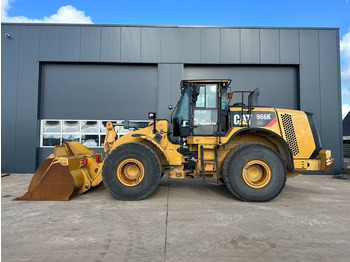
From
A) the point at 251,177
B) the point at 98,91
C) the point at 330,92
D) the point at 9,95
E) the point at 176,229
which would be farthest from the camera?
the point at 98,91

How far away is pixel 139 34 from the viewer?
9.31 metres

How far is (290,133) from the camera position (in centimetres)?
510

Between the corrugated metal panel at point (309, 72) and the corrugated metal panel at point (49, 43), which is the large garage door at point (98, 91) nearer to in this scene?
the corrugated metal panel at point (49, 43)

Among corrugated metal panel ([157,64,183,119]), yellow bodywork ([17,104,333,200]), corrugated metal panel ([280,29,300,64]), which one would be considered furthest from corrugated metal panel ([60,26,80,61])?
corrugated metal panel ([280,29,300,64])

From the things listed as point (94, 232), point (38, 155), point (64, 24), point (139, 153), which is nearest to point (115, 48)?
point (64, 24)

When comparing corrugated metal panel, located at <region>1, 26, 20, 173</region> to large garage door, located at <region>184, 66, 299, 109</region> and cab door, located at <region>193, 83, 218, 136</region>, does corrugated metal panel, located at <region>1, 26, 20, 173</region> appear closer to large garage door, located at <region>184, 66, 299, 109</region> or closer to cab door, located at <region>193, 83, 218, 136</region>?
large garage door, located at <region>184, 66, 299, 109</region>

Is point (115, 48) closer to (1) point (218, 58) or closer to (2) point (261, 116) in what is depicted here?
(1) point (218, 58)

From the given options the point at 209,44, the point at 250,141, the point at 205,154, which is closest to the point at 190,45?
the point at 209,44

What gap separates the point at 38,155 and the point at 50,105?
→ 2.15m

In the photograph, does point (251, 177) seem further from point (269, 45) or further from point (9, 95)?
point (9, 95)

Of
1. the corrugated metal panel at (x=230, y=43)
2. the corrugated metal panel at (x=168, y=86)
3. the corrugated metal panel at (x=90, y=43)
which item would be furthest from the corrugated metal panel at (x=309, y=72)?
the corrugated metal panel at (x=90, y=43)

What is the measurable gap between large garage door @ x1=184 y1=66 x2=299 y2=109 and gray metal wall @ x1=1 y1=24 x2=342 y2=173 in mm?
284

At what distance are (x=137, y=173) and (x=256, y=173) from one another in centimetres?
263

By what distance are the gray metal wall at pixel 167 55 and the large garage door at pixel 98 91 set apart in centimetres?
31
